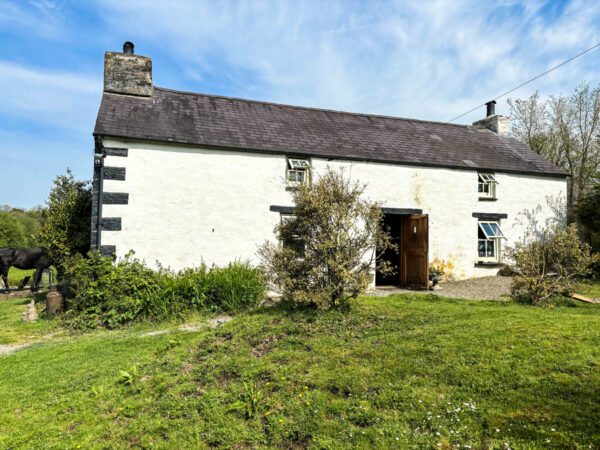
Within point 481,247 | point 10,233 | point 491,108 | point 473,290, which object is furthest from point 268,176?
point 10,233

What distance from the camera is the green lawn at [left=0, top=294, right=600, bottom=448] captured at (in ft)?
10.9

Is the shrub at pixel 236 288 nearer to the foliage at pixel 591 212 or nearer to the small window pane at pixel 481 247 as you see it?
the small window pane at pixel 481 247

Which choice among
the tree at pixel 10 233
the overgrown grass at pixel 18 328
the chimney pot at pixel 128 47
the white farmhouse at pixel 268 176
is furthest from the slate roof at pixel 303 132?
the tree at pixel 10 233

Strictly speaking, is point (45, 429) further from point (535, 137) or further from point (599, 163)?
point (535, 137)

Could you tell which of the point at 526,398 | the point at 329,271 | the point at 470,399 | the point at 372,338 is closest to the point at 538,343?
the point at 526,398

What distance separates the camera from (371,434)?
10.9ft

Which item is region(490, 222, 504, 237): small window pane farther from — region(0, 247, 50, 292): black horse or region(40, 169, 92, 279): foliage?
region(0, 247, 50, 292): black horse

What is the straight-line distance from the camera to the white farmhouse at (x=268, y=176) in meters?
9.98

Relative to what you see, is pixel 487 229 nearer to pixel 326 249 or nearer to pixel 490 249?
pixel 490 249

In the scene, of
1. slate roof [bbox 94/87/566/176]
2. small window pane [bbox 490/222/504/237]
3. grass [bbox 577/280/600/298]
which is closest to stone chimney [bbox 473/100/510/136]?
slate roof [bbox 94/87/566/176]

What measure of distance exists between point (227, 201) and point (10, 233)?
33814 millimetres

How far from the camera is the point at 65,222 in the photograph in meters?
10.9

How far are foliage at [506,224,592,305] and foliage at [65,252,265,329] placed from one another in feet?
20.4

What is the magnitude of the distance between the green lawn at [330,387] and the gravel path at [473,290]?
3.65 metres
